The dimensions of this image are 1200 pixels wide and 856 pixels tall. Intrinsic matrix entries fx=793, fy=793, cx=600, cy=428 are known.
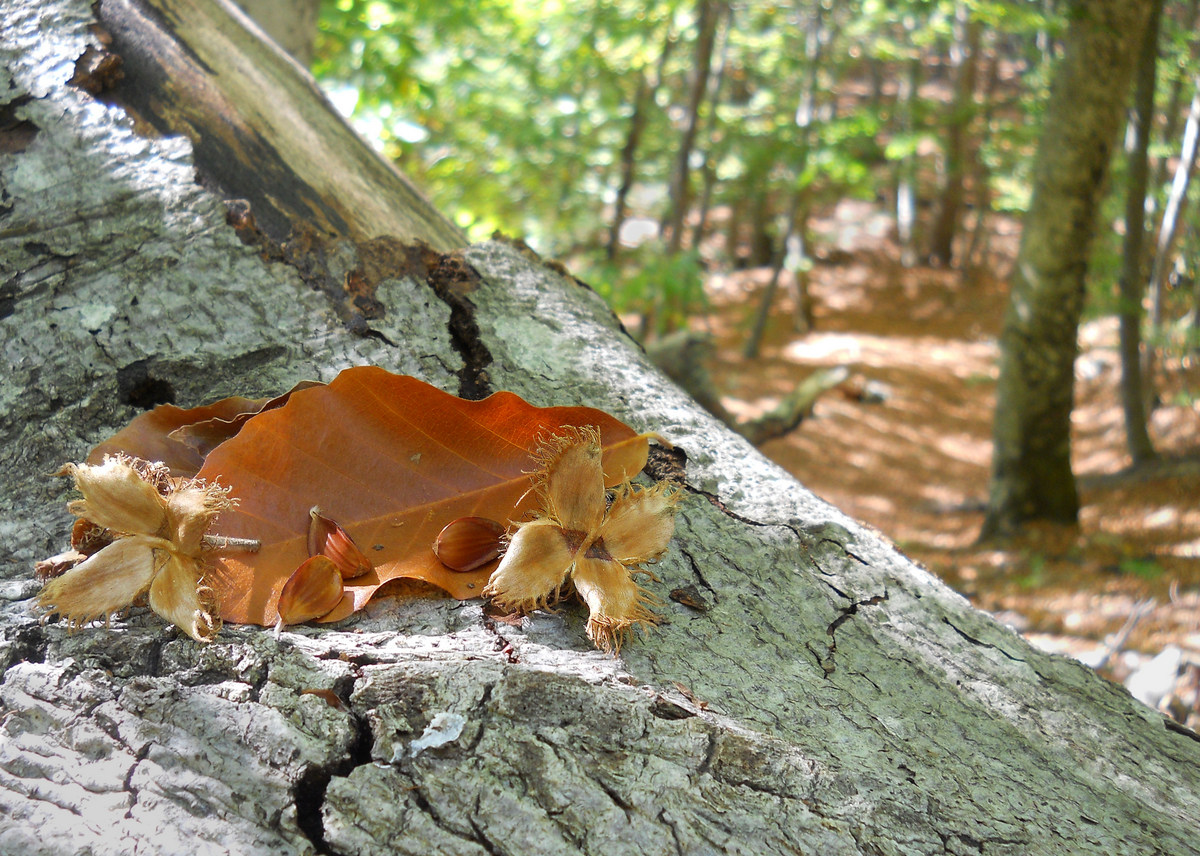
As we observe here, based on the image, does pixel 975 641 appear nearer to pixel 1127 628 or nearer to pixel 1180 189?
pixel 1127 628

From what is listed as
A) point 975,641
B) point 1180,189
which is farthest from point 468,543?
point 1180,189

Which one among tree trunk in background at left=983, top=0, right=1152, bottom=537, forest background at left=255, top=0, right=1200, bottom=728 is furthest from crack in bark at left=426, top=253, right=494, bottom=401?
tree trunk in background at left=983, top=0, right=1152, bottom=537

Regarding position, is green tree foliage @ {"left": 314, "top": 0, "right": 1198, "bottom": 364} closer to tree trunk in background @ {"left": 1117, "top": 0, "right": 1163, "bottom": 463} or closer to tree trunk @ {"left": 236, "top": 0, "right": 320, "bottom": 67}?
tree trunk in background @ {"left": 1117, "top": 0, "right": 1163, "bottom": 463}

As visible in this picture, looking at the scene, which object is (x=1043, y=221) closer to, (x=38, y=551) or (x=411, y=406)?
(x=411, y=406)

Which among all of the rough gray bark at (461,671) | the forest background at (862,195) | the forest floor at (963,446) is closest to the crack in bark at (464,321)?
the rough gray bark at (461,671)

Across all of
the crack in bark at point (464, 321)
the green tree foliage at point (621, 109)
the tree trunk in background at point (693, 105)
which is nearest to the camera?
the crack in bark at point (464, 321)

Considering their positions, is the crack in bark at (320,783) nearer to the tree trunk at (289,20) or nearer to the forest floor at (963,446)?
the forest floor at (963,446)
